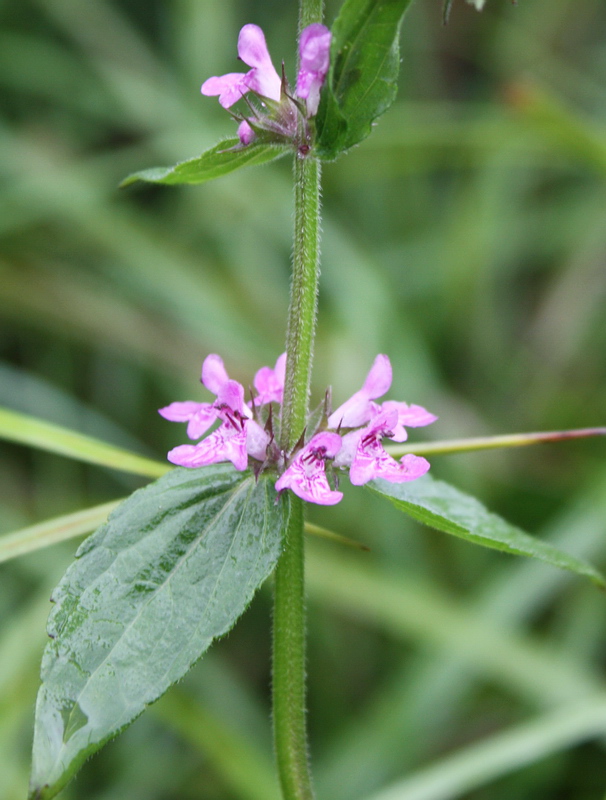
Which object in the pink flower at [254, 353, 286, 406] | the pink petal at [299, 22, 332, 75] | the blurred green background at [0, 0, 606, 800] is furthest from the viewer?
the blurred green background at [0, 0, 606, 800]

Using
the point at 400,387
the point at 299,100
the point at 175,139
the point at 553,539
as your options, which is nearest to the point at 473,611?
the point at 553,539

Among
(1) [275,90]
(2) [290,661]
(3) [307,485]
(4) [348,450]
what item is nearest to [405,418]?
(4) [348,450]

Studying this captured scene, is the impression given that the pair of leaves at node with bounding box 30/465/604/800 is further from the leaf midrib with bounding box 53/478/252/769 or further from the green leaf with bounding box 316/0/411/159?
the green leaf with bounding box 316/0/411/159

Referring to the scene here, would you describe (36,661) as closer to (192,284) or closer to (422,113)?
(192,284)


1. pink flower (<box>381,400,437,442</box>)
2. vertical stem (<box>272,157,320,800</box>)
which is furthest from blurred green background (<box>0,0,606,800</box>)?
pink flower (<box>381,400,437,442</box>)

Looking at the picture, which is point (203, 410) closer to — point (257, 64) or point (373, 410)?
point (373, 410)

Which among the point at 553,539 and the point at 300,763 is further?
the point at 553,539
